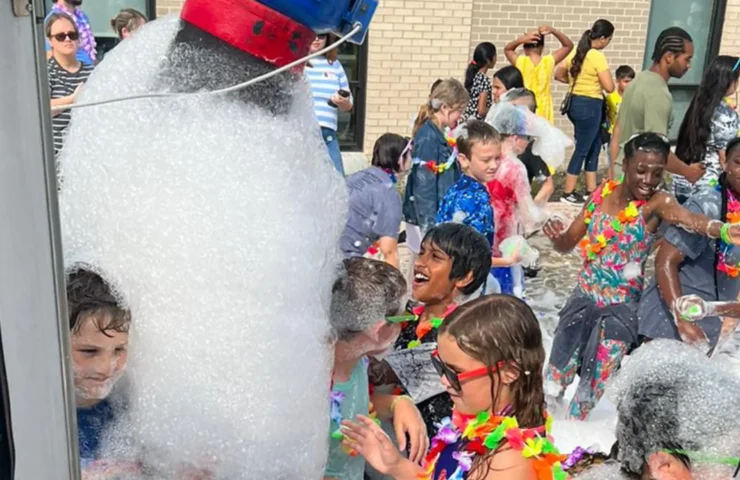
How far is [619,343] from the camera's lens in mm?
3889

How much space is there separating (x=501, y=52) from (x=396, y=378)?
7070 mm

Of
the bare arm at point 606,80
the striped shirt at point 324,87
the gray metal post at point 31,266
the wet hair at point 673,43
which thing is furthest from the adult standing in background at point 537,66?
the gray metal post at point 31,266

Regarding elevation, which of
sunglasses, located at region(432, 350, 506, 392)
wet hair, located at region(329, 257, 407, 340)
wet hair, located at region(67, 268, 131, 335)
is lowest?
sunglasses, located at region(432, 350, 506, 392)

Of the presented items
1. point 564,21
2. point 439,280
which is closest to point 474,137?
point 439,280

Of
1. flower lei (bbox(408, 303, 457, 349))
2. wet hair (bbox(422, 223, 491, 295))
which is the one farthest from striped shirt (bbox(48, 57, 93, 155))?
flower lei (bbox(408, 303, 457, 349))

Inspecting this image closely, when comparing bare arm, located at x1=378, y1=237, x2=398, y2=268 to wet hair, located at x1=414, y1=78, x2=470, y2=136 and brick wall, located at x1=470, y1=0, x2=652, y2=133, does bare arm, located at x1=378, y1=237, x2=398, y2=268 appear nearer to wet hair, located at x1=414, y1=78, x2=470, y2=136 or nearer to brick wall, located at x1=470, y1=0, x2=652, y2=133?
wet hair, located at x1=414, y1=78, x2=470, y2=136

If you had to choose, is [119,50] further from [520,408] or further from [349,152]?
[349,152]

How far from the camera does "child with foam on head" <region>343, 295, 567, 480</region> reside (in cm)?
209

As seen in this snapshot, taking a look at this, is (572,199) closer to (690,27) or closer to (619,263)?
(690,27)

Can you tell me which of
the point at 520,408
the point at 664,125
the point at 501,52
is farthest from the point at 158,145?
the point at 501,52

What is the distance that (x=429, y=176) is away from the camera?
207 inches

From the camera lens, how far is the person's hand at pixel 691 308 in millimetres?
3559

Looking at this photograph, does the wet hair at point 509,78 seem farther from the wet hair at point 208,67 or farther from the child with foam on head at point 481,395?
the wet hair at point 208,67

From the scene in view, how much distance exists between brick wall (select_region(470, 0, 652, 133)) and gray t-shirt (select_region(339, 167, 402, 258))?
502 centimetres
